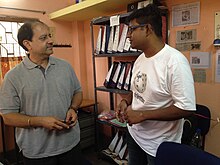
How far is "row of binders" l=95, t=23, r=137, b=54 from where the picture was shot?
6.94 ft

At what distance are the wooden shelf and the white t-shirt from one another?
1.11m

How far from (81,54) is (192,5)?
1.75 meters

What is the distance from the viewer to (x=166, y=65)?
1094 mm

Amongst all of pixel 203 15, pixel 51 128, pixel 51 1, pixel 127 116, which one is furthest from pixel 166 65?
pixel 51 1

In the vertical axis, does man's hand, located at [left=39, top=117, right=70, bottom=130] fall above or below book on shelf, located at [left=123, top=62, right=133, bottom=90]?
below

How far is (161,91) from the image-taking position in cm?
110

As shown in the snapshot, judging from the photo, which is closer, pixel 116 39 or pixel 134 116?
pixel 134 116

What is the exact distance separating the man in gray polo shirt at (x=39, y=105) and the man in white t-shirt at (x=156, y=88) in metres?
0.44

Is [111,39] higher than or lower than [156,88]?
higher

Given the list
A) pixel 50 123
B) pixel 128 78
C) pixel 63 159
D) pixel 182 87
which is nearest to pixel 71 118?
pixel 50 123

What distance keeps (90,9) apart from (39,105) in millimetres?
1507

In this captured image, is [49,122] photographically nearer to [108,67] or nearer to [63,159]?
[63,159]

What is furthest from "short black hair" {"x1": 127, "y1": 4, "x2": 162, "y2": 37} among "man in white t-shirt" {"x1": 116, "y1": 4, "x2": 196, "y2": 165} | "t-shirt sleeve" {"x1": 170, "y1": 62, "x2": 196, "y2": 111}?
"t-shirt sleeve" {"x1": 170, "y1": 62, "x2": 196, "y2": 111}

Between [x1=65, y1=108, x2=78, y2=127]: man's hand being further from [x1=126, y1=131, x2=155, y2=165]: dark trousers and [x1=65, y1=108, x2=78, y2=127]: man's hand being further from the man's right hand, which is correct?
[x1=126, y1=131, x2=155, y2=165]: dark trousers
